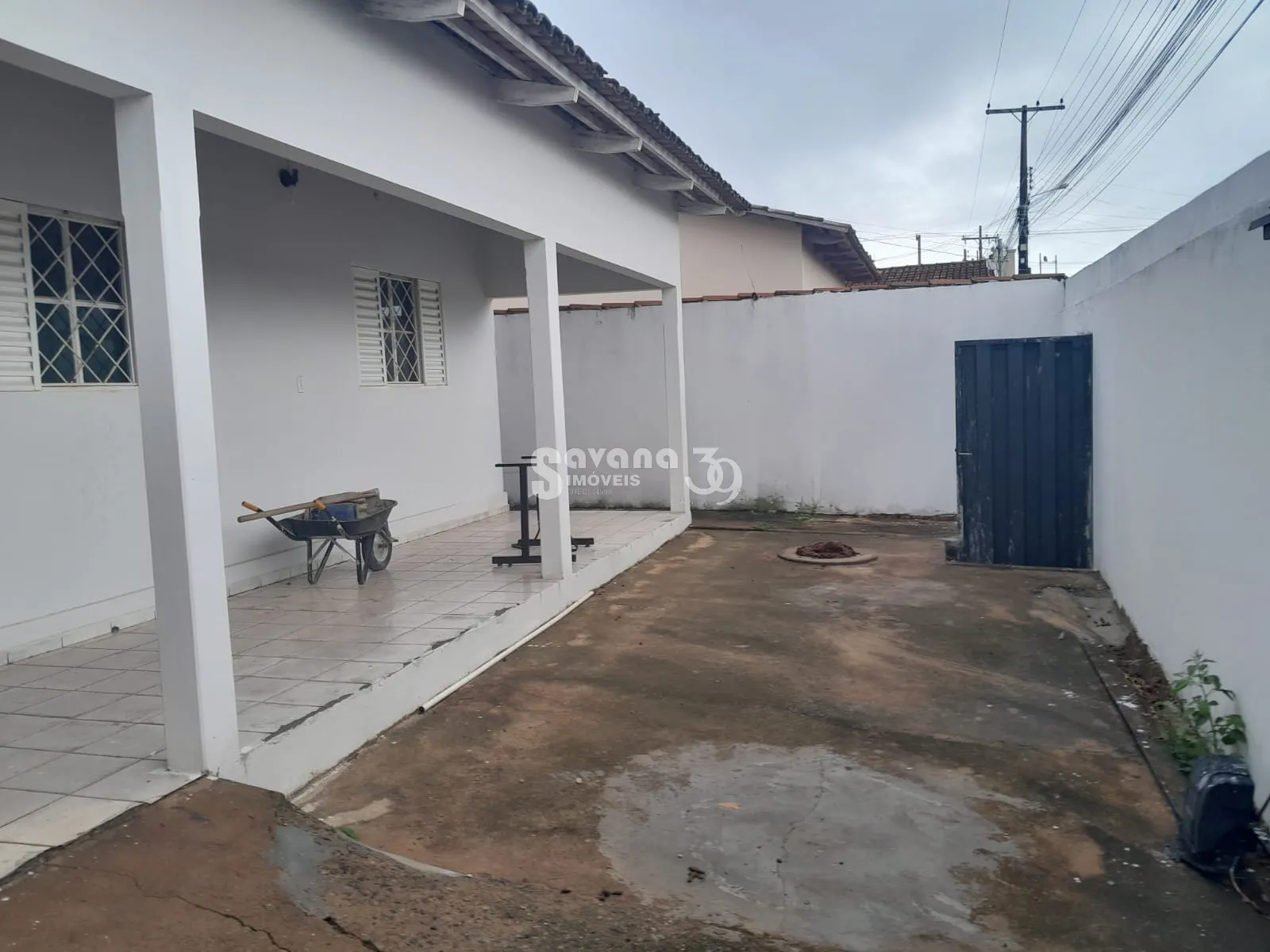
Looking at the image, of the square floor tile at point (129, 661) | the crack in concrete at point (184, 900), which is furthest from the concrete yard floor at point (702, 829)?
the square floor tile at point (129, 661)

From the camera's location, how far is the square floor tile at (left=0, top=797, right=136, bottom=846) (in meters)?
2.93

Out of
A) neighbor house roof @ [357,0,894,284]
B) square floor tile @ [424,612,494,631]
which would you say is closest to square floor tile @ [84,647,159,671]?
square floor tile @ [424,612,494,631]

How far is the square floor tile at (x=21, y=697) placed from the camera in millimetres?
4195

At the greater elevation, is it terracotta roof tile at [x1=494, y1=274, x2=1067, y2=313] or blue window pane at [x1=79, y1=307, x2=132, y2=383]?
terracotta roof tile at [x1=494, y1=274, x2=1067, y2=313]

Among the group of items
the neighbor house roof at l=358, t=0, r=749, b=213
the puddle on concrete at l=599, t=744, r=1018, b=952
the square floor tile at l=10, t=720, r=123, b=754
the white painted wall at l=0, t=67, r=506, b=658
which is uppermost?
the neighbor house roof at l=358, t=0, r=749, b=213

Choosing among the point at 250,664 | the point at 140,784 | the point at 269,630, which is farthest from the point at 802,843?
the point at 269,630

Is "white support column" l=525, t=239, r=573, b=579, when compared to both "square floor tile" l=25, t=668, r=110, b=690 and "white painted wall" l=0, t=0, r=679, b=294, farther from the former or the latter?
"square floor tile" l=25, t=668, r=110, b=690

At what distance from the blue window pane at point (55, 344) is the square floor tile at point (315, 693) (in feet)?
7.83

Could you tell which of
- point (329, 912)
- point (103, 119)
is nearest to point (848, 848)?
point (329, 912)

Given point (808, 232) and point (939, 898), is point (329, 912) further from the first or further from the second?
point (808, 232)

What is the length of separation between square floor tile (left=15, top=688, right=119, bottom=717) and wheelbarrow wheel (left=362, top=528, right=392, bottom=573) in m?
2.69

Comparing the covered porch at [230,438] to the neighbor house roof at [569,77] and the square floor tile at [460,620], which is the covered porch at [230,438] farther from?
the neighbor house roof at [569,77]

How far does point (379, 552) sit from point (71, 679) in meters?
2.80

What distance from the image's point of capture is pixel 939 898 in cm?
315
